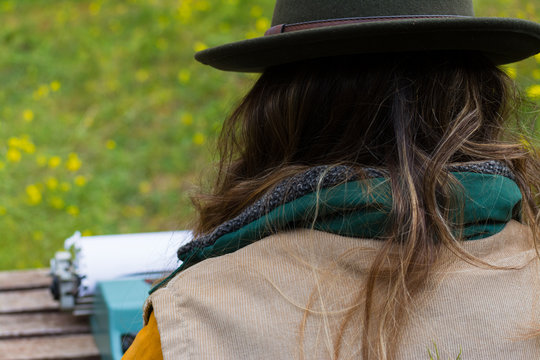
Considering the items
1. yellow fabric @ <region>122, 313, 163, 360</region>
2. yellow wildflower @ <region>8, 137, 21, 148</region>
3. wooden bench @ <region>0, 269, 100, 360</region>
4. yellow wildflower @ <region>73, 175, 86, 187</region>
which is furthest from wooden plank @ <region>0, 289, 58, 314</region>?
yellow wildflower @ <region>8, 137, 21, 148</region>

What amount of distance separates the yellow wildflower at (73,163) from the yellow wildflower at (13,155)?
0.80 feet

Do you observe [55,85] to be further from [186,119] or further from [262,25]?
[262,25]

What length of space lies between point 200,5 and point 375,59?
150 inches

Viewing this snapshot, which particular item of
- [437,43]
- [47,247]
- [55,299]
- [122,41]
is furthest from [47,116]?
[437,43]

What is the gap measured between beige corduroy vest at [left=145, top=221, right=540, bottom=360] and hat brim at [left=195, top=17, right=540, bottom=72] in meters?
0.26

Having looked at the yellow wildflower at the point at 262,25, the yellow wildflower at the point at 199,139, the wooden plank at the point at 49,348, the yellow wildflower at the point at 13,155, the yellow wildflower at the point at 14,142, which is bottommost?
the wooden plank at the point at 49,348

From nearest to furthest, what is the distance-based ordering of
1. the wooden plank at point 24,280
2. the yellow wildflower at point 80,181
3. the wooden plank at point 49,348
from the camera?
the wooden plank at point 49,348 → the wooden plank at point 24,280 → the yellow wildflower at point 80,181

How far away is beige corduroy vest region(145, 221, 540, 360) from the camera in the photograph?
2.51ft

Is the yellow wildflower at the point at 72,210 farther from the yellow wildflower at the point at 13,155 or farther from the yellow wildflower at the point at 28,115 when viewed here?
the yellow wildflower at the point at 28,115

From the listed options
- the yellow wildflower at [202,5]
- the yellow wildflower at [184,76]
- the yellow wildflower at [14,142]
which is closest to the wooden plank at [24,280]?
the yellow wildflower at [14,142]

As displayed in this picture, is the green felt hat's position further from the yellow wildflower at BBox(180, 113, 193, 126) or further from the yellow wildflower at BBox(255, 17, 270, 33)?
the yellow wildflower at BBox(255, 17, 270, 33)

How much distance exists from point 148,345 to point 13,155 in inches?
107

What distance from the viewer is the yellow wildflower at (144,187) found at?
11.7 feet

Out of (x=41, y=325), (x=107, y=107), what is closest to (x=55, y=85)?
(x=107, y=107)
